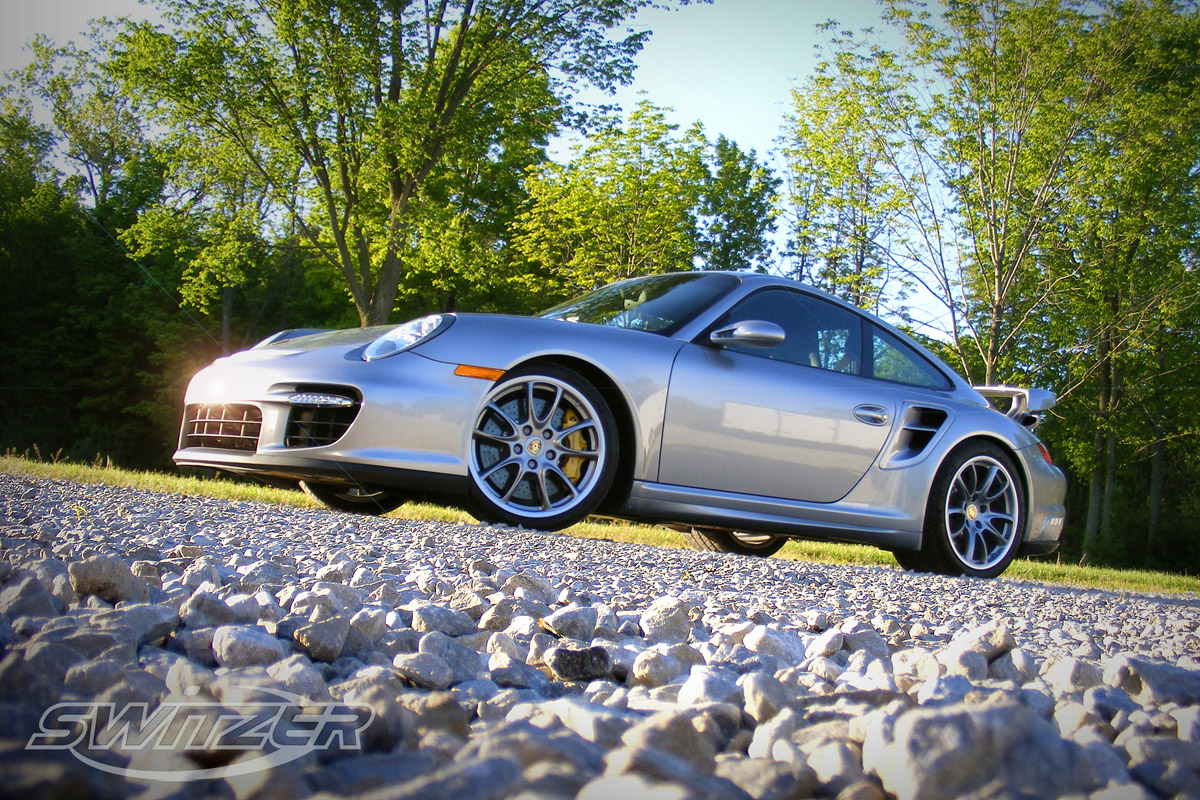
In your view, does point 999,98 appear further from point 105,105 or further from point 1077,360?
point 105,105

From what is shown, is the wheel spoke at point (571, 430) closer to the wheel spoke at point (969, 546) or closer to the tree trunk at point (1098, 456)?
the wheel spoke at point (969, 546)

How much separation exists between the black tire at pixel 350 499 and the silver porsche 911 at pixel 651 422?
0.02 m

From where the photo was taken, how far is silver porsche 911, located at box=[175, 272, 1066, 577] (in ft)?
12.0

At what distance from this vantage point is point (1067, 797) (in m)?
0.85

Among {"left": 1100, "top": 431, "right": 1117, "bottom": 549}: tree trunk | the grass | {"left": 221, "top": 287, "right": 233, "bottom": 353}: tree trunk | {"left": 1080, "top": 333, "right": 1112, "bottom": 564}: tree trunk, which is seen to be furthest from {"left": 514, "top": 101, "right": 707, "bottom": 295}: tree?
{"left": 221, "top": 287, "right": 233, "bottom": 353}: tree trunk

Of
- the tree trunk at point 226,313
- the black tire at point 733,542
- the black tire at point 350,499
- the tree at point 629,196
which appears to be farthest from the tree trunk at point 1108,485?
the tree trunk at point 226,313

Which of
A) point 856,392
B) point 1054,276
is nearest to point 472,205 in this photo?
point 1054,276

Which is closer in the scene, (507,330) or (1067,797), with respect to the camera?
(1067,797)

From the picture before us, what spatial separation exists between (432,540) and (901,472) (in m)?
2.64

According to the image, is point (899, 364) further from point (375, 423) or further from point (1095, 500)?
point (1095, 500)

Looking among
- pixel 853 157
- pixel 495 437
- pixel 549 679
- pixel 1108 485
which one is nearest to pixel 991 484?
pixel 495 437

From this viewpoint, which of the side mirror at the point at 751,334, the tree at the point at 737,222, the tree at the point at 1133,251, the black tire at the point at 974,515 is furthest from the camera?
the tree at the point at 737,222

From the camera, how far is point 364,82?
628 inches

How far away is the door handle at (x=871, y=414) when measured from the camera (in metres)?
4.54
